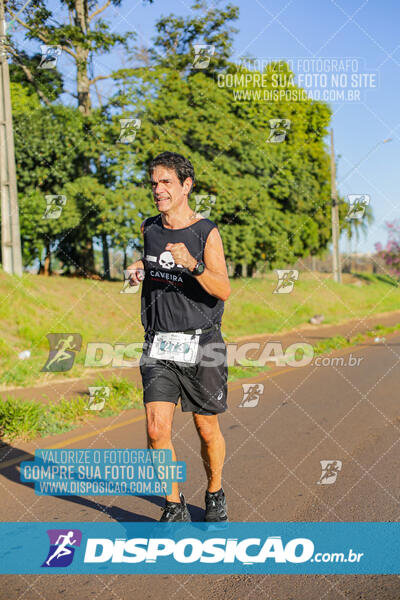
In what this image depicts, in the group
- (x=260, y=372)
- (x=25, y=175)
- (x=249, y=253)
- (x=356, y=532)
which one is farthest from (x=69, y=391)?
(x=249, y=253)

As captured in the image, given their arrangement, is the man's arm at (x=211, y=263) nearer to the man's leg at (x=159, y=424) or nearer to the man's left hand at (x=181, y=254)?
the man's left hand at (x=181, y=254)

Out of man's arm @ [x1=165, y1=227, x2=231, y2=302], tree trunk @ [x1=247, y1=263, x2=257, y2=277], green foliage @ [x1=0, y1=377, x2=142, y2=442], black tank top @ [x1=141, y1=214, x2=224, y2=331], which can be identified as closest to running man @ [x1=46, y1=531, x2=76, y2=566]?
black tank top @ [x1=141, y1=214, x2=224, y2=331]

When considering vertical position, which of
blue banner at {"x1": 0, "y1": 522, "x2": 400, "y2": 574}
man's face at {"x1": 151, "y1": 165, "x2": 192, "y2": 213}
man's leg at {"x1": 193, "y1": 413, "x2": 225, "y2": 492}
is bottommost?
blue banner at {"x1": 0, "y1": 522, "x2": 400, "y2": 574}

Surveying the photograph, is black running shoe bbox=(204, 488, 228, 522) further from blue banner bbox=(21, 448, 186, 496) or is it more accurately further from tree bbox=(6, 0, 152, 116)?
tree bbox=(6, 0, 152, 116)

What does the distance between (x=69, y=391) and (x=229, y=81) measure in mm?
25133

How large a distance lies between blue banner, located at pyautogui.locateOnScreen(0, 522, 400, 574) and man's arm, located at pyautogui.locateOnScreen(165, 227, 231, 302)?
1500mm

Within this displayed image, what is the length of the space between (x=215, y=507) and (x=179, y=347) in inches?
43.1

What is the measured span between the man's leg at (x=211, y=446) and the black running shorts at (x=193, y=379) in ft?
0.24

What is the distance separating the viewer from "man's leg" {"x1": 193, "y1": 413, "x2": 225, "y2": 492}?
421 centimetres

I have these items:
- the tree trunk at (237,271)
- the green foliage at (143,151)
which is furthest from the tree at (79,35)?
the tree trunk at (237,271)

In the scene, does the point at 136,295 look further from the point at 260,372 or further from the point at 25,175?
the point at 260,372

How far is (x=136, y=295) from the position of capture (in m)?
22.5

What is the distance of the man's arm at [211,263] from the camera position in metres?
3.67

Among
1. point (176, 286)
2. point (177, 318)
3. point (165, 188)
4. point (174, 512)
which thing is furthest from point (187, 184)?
point (174, 512)
